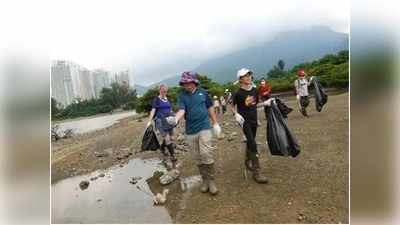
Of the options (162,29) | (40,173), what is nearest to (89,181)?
(40,173)

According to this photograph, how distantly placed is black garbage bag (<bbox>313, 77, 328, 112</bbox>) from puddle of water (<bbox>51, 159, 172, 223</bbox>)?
4.76 ft

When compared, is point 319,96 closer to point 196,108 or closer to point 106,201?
point 196,108

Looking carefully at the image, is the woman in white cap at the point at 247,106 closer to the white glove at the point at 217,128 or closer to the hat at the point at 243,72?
the hat at the point at 243,72

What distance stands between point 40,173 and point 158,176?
0.88 meters

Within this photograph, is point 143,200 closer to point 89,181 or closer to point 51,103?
point 89,181

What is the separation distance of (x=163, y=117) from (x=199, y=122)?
40 centimetres

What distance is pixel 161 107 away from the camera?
351 cm

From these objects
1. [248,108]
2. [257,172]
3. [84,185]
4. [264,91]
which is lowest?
[84,185]

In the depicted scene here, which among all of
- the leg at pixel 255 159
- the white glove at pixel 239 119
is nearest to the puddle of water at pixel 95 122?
the white glove at pixel 239 119

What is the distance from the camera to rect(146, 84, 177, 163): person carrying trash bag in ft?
11.4

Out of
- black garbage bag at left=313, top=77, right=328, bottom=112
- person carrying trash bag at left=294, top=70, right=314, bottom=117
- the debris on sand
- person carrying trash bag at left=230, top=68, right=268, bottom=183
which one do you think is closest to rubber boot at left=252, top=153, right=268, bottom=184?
person carrying trash bag at left=230, top=68, right=268, bottom=183

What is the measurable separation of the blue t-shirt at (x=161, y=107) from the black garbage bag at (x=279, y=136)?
0.78m

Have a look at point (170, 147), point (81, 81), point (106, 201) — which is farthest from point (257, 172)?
point (81, 81)

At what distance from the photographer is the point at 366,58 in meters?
3.09
